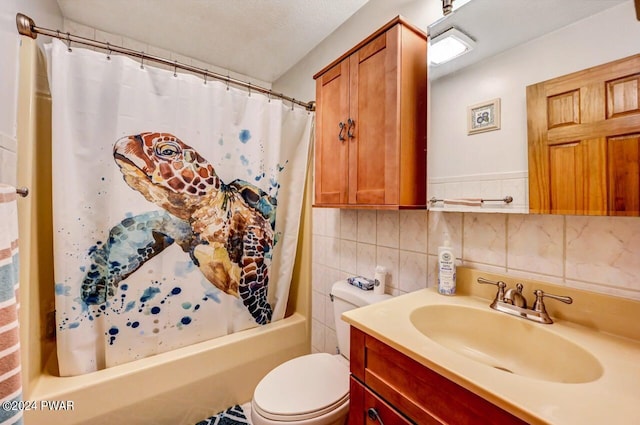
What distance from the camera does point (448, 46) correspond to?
1.08 m

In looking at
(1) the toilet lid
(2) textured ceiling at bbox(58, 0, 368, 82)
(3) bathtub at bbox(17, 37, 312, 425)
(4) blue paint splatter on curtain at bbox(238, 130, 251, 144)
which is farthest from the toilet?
(2) textured ceiling at bbox(58, 0, 368, 82)

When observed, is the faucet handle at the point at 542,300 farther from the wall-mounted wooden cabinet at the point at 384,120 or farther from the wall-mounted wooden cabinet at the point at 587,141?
the wall-mounted wooden cabinet at the point at 384,120

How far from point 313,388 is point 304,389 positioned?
39 millimetres

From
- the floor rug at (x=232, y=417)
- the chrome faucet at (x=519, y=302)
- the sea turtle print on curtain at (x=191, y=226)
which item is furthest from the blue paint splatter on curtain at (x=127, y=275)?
the chrome faucet at (x=519, y=302)

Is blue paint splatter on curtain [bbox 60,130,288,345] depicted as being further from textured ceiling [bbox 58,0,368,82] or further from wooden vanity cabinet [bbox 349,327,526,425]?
wooden vanity cabinet [bbox 349,327,526,425]

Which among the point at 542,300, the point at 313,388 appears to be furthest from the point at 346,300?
the point at 542,300

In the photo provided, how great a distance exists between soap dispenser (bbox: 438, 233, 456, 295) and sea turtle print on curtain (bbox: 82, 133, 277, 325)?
1.03 m

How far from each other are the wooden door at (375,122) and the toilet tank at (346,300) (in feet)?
1.47

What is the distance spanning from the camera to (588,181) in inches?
A: 29.9

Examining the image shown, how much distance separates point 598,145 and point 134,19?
93.9 inches

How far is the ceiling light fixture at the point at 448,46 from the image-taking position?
104cm

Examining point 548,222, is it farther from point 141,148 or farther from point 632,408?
point 141,148

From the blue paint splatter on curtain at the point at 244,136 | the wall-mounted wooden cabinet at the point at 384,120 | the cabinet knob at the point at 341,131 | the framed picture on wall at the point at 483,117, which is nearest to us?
the framed picture on wall at the point at 483,117

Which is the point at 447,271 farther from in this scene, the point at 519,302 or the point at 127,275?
the point at 127,275
